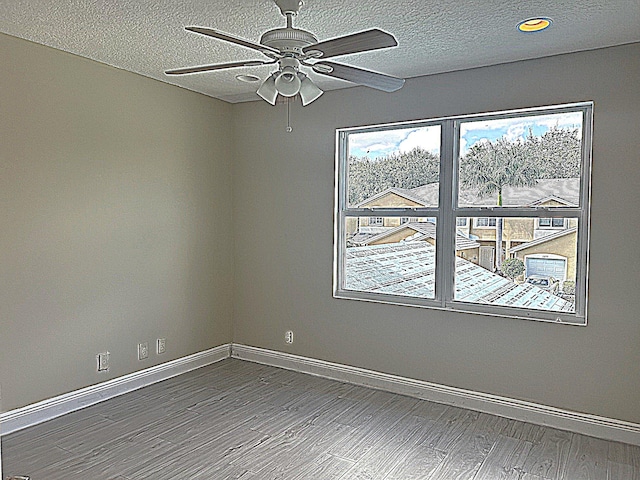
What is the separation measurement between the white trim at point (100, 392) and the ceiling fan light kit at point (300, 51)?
2.40 metres

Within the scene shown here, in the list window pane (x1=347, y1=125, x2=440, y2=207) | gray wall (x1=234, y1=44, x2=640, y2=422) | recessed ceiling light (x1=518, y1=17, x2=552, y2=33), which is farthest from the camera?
window pane (x1=347, y1=125, x2=440, y2=207)

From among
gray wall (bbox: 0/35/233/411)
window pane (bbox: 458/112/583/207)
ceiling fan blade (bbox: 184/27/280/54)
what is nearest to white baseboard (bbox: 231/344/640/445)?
gray wall (bbox: 0/35/233/411)

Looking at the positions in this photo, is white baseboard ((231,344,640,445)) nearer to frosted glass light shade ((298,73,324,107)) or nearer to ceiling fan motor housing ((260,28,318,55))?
frosted glass light shade ((298,73,324,107))

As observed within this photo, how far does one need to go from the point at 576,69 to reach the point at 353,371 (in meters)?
2.79

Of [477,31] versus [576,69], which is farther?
[576,69]

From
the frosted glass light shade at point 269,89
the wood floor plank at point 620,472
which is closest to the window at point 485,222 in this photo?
the wood floor plank at point 620,472

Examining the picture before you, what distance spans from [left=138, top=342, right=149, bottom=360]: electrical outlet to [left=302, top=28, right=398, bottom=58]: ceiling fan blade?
2837 mm

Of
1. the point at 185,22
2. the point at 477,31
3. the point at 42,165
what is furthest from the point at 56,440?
the point at 477,31

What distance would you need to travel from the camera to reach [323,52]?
230cm

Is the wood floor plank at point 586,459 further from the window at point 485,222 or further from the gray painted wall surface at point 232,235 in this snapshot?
the window at point 485,222

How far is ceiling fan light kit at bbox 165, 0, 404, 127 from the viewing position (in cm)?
215

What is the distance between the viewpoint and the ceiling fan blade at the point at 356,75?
8.10 ft

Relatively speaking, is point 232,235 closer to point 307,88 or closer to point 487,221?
point 487,221

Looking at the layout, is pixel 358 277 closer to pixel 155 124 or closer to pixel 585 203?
pixel 585 203
